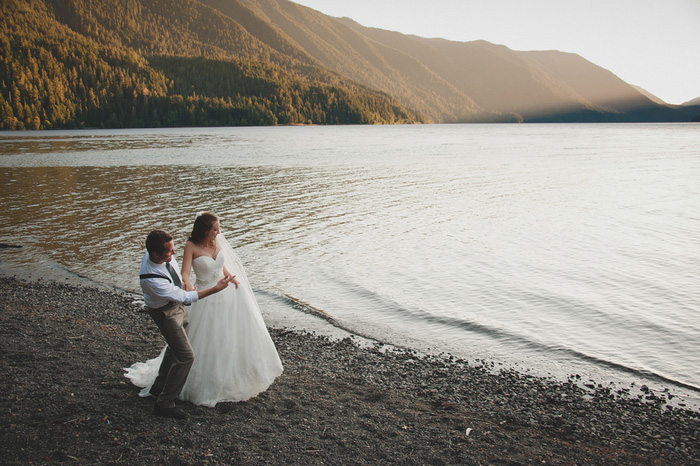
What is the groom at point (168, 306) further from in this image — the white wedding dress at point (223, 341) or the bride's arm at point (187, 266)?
the white wedding dress at point (223, 341)

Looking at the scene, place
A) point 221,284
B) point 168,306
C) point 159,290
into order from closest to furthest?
point 159,290, point 168,306, point 221,284

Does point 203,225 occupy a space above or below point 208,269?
above

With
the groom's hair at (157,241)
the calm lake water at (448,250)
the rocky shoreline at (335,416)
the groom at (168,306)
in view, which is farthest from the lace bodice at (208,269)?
the calm lake water at (448,250)

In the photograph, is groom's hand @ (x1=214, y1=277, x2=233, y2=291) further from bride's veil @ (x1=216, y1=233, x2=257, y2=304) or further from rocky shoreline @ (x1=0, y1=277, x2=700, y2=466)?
rocky shoreline @ (x1=0, y1=277, x2=700, y2=466)

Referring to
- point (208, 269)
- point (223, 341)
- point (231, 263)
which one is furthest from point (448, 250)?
point (208, 269)

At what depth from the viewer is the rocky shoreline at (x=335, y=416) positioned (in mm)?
6562

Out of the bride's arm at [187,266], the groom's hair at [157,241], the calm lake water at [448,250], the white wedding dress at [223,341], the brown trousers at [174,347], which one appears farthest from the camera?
the calm lake water at [448,250]

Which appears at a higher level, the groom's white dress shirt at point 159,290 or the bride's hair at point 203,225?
the bride's hair at point 203,225

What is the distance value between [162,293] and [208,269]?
91 cm

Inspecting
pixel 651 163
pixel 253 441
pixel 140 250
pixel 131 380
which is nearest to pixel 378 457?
pixel 253 441

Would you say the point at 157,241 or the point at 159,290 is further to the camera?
the point at 159,290

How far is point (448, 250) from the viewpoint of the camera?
69.7 feet

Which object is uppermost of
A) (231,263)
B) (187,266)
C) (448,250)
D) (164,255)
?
(164,255)

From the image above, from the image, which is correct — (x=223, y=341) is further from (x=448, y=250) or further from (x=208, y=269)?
(x=448, y=250)
